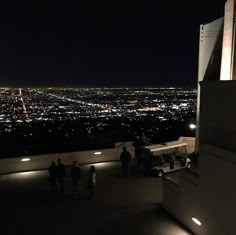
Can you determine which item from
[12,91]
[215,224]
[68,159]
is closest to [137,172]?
[68,159]

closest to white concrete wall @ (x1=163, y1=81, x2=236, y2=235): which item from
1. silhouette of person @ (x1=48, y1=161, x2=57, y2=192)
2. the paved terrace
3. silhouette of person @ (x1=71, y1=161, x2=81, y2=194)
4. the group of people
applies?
the paved terrace

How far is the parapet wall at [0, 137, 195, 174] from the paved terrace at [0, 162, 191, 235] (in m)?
0.59

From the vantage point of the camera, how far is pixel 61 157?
44.0 ft

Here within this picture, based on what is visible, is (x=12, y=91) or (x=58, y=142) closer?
(x=58, y=142)

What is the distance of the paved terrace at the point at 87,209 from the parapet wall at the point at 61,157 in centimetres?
59

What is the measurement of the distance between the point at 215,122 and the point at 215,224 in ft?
7.52

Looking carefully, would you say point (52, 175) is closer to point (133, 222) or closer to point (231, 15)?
point (133, 222)

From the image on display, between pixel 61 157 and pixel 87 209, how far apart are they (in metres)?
4.65

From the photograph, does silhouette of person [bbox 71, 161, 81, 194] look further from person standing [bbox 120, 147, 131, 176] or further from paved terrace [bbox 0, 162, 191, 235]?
person standing [bbox 120, 147, 131, 176]

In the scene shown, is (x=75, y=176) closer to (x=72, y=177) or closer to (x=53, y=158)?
(x=72, y=177)

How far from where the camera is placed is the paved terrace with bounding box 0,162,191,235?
315 inches

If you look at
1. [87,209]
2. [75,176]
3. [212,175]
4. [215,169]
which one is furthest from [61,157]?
[215,169]

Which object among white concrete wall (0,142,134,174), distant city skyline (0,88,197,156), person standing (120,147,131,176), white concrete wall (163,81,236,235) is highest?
white concrete wall (163,81,236,235)

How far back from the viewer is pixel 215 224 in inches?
268
